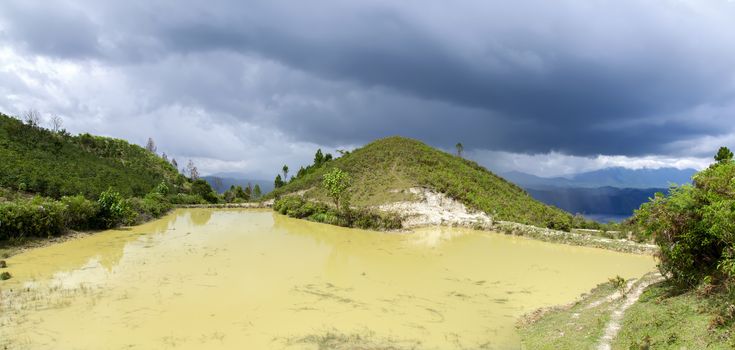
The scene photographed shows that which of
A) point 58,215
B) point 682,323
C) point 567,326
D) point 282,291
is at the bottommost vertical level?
point 282,291

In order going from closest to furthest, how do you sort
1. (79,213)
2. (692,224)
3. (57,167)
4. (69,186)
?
(692,224)
(79,213)
(69,186)
(57,167)

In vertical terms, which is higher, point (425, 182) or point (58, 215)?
point (425, 182)

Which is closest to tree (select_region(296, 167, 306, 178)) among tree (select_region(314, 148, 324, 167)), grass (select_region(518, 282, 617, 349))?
tree (select_region(314, 148, 324, 167))

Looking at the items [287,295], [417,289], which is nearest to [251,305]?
[287,295]

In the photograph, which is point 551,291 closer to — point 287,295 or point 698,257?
point 698,257

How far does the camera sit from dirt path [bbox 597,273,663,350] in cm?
993

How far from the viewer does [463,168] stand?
6612 cm

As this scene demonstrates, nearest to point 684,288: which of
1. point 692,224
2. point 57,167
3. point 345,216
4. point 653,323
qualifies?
point 692,224

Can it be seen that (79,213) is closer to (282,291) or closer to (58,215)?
(58,215)

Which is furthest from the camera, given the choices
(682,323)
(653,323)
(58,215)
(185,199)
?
(185,199)

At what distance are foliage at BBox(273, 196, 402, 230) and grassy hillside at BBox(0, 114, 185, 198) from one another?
81.5 feet

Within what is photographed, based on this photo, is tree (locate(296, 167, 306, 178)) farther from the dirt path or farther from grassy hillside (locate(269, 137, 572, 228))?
the dirt path

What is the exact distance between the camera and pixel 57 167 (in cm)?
5044

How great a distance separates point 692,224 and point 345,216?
3224 centimetres
